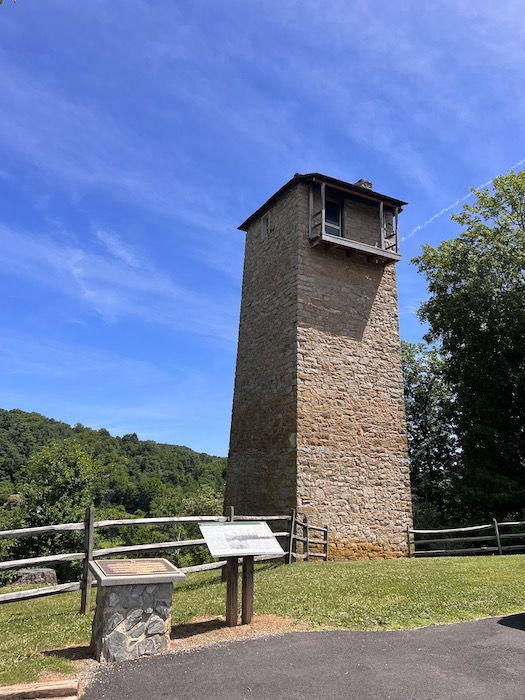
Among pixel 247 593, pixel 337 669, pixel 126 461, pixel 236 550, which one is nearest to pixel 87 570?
pixel 247 593

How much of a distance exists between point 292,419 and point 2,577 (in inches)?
462

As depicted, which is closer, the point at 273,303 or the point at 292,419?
the point at 292,419

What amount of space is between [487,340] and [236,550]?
54.5 feet

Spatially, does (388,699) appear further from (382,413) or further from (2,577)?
(2,577)

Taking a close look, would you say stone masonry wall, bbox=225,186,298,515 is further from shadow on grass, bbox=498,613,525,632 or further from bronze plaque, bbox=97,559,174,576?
bronze plaque, bbox=97,559,174,576

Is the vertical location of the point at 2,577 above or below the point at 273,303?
below

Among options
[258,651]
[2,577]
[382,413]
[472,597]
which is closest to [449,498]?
[382,413]

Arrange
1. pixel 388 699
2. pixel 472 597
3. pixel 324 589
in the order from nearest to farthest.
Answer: pixel 388 699, pixel 472 597, pixel 324 589

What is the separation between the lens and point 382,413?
15.1 meters

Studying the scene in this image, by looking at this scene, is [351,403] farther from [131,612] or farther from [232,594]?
[131,612]

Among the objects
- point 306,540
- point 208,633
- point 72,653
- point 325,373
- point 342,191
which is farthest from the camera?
point 342,191

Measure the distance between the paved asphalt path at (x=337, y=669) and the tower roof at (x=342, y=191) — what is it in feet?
42.5

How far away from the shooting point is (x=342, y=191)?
1619cm

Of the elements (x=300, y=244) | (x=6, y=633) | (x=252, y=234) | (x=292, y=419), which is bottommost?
(x=6, y=633)
